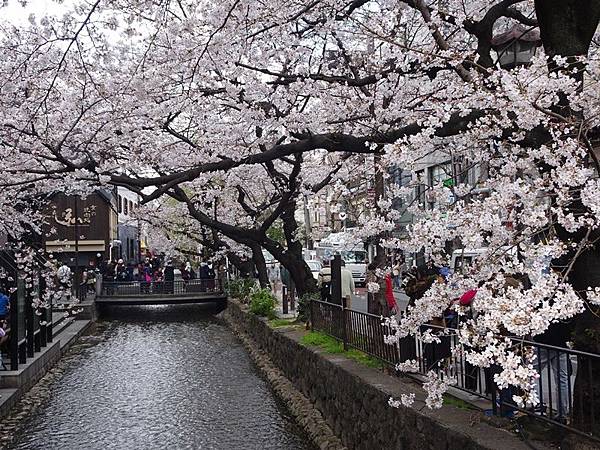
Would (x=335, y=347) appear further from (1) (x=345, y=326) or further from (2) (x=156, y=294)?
(2) (x=156, y=294)

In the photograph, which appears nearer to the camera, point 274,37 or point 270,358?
point 274,37

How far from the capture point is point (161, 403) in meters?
11.8

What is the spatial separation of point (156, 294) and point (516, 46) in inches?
1019

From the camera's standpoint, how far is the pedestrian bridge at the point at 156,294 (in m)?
30.3

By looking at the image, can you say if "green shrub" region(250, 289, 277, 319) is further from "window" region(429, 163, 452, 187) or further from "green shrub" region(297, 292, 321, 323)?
"window" region(429, 163, 452, 187)

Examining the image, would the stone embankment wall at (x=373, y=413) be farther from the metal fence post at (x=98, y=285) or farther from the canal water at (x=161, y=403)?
the metal fence post at (x=98, y=285)

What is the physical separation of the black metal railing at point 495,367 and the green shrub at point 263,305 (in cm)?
676

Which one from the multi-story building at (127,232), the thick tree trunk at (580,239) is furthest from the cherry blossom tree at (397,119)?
the multi-story building at (127,232)

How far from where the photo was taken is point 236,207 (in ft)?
88.3

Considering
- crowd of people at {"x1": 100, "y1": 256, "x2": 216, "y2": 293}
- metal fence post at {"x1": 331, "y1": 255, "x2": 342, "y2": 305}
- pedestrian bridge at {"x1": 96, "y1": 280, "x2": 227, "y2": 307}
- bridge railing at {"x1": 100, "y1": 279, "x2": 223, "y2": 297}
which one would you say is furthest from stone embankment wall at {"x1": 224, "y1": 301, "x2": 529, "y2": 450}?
crowd of people at {"x1": 100, "y1": 256, "x2": 216, "y2": 293}

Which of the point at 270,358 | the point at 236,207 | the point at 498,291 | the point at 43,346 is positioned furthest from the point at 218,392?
the point at 236,207

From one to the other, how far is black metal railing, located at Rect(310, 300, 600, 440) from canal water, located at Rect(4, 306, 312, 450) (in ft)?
5.72

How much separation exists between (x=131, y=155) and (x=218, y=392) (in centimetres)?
661

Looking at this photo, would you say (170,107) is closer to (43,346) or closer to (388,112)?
(388,112)
